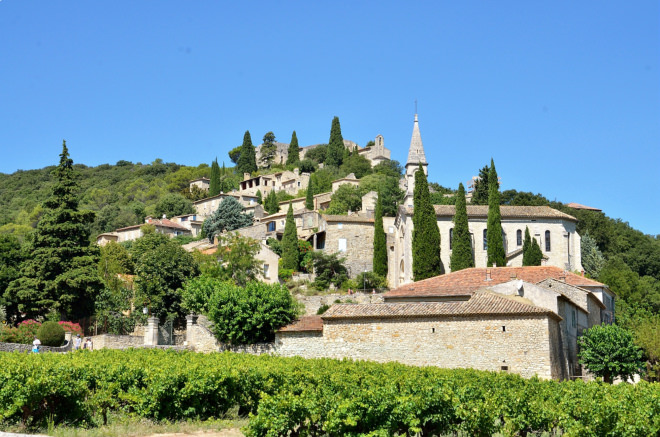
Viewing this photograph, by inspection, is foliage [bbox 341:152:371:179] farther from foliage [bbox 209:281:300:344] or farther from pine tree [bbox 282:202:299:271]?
foliage [bbox 209:281:300:344]

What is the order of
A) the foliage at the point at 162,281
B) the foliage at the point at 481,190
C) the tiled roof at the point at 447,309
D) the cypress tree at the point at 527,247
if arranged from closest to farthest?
the tiled roof at the point at 447,309
the foliage at the point at 162,281
the cypress tree at the point at 527,247
the foliage at the point at 481,190

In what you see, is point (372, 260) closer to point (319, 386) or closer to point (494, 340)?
point (494, 340)

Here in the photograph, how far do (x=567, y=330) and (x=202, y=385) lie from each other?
21417 millimetres

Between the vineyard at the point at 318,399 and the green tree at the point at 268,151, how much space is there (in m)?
119

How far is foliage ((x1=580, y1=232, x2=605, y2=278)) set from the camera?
238 feet

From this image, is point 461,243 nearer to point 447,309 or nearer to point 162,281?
point 162,281

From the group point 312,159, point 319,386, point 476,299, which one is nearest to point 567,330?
point 476,299

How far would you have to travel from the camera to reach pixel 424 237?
192 ft

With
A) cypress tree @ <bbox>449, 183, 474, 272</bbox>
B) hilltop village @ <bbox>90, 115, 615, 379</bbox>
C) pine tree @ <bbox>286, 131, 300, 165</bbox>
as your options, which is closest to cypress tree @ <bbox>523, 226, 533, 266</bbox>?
hilltop village @ <bbox>90, 115, 615, 379</bbox>

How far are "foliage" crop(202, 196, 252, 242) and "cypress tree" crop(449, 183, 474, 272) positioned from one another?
3394cm

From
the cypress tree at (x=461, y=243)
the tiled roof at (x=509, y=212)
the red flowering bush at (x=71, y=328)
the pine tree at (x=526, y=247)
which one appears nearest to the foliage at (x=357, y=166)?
the tiled roof at (x=509, y=212)

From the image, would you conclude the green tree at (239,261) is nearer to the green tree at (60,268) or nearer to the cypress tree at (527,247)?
the green tree at (60,268)

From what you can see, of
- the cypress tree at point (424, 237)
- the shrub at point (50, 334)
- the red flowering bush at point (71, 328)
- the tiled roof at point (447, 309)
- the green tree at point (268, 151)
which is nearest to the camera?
the tiled roof at point (447, 309)

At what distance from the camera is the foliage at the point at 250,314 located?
3497 cm
